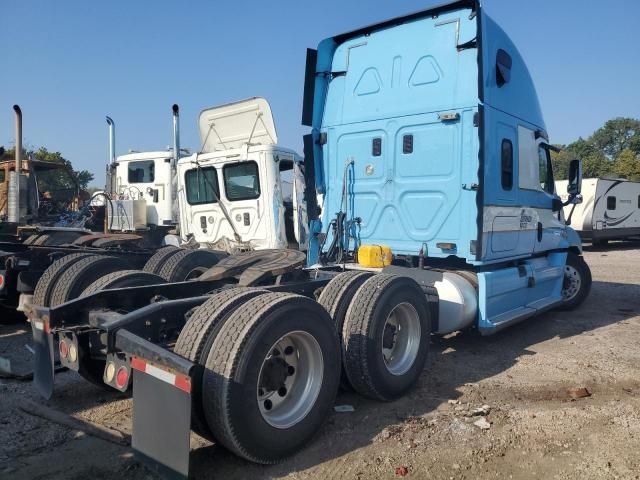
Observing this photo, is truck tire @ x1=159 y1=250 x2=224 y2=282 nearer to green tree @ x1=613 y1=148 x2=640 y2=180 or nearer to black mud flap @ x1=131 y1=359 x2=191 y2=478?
black mud flap @ x1=131 y1=359 x2=191 y2=478

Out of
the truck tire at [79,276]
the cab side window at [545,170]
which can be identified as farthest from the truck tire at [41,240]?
the cab side window at [545,170]

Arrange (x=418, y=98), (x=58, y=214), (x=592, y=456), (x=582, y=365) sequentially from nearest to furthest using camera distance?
(x=592, y=456) → (x=582, y=365) → (x=418, y=98) → (x=58, y=214)

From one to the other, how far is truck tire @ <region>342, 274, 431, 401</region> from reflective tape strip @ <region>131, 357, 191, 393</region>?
5.42 feet

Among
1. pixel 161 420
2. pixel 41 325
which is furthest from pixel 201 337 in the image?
pixel 41 325

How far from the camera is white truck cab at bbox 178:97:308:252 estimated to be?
8188 mm

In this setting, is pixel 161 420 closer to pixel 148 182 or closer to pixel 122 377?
pixel 122 377

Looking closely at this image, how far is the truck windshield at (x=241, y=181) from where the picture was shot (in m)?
8.32

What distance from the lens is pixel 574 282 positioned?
8578mm

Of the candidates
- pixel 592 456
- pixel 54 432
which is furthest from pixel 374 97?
pixel 54 432

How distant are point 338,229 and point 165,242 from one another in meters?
4.63

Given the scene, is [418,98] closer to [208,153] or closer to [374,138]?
[374,138]

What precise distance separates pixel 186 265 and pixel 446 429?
3.71 meters

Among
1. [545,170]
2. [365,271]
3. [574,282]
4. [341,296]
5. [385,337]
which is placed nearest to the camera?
[341,296]

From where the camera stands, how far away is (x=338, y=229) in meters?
6.68
